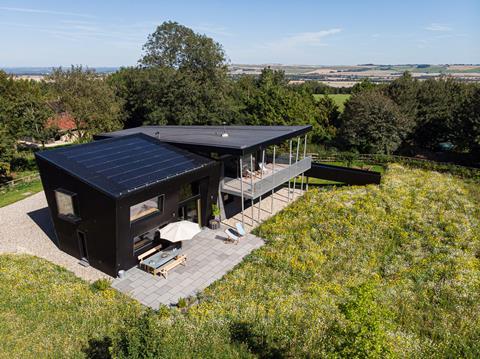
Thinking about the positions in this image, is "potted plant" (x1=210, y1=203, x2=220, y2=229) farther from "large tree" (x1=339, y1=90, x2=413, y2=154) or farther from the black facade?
"large tree" (x1=339, y1=90, x2=413, y2=154)

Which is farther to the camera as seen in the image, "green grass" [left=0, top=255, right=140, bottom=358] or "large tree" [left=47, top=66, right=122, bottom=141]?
"large tree" [left=47, top=66, right=122, bottom=141]

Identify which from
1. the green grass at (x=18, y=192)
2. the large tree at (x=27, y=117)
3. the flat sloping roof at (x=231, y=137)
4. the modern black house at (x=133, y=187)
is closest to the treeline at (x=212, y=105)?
the large tree at (x=27, y=117)

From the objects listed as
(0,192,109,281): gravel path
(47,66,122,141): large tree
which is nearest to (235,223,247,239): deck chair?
(0,192,109,281): gravel path

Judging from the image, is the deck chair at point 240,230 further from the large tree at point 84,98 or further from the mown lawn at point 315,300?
the large tree at point 84,98

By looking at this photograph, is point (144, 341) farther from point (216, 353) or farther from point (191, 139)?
point (191, 139)

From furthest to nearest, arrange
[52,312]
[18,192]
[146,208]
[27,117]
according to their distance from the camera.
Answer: [27,117] → [18,192] → [146,208] → [52,312]

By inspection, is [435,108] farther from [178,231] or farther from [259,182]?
[178,231]


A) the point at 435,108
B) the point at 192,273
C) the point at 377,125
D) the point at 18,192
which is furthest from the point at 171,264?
the point at 435,108
